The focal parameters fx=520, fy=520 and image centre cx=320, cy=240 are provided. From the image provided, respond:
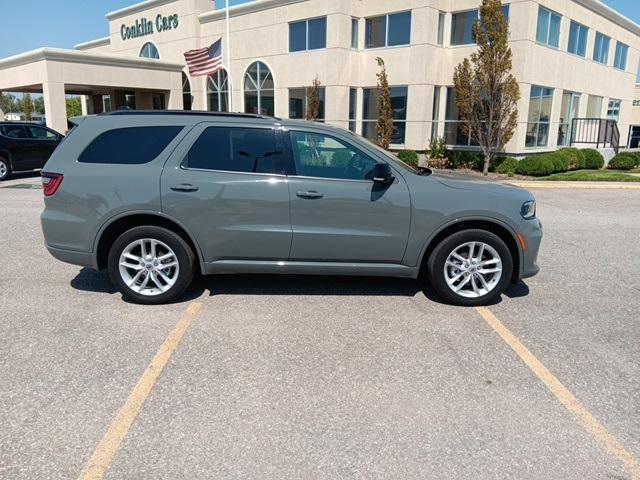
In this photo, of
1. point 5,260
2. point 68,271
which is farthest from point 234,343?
point 5,260

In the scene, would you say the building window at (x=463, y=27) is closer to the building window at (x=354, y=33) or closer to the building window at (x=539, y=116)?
the building window at (x=539, y=116)

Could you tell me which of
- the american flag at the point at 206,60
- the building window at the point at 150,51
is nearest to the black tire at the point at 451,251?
the american flag at the point at 206,60

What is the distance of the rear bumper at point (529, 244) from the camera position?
16.0 ft

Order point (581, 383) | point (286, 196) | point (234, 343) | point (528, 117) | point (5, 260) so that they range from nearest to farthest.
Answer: point (581, 383)
point (234, 343)
point (286, 196)
point (5, 260)
point (528, 117)

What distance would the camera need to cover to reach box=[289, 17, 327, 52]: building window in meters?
20.8

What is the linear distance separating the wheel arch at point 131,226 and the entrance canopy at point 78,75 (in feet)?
69.0

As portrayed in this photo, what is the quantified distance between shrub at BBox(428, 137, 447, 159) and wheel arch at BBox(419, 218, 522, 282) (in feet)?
49.2

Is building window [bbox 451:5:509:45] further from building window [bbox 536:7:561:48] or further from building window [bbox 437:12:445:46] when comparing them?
building window [bbox 536:7:561:48]

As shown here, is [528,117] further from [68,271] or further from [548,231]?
[68,271]

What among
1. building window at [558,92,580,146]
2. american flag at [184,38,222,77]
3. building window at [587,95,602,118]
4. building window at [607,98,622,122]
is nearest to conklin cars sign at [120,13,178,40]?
american flag at [184,38,222,77]

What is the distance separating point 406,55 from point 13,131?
1329cm

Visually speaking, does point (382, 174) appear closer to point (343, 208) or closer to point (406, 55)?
point (343, 208)

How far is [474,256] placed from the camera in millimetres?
4953

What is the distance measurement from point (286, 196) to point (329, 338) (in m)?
1.35
